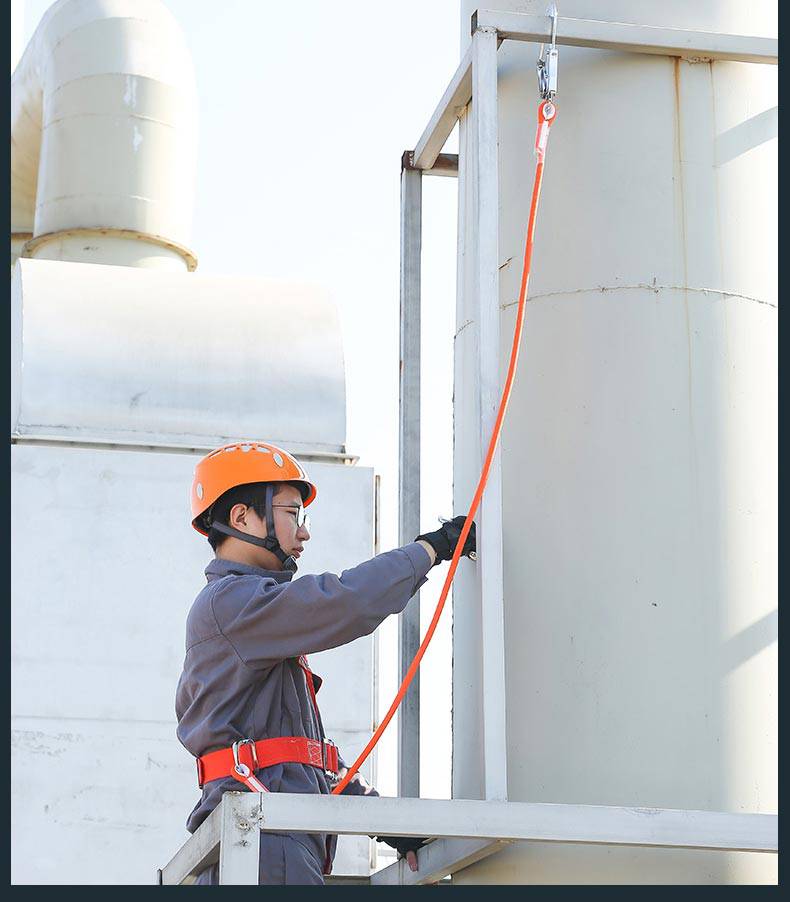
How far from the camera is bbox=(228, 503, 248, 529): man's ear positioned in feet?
15.0

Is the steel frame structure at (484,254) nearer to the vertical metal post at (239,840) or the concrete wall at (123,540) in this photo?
the vertical metal post at (239,840)

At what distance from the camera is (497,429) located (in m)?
4.11

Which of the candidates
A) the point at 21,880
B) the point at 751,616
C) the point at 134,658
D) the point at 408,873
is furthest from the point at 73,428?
the point at 751,616

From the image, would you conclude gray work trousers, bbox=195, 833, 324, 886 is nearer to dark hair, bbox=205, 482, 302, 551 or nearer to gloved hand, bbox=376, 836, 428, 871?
gloved hand, bbox=376, 836, 428, 871

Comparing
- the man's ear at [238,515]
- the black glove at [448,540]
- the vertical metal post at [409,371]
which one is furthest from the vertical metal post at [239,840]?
the vertical metal post at [409,371]

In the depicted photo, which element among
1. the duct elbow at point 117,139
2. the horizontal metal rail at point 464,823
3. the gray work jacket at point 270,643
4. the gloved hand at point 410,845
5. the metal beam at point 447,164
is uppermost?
the duct elbow at point 117,139

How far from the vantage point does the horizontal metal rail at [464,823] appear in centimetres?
351

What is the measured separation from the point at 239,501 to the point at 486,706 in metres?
1.06

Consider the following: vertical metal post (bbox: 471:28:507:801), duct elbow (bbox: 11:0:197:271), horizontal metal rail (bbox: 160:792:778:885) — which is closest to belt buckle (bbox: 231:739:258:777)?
horizontal metal rail (bbox: 160:792:778:885)

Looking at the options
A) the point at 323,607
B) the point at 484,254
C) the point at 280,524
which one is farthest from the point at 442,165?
the point at 323,607

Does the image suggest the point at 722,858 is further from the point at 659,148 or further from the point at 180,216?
the point at 180,216

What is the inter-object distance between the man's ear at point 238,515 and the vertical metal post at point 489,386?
0.79 m

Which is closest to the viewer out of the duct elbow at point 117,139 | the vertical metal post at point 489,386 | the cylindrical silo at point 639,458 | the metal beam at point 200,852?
the metal beam at point 200,852

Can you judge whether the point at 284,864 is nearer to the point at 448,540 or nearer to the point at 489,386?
the point at 448,540
